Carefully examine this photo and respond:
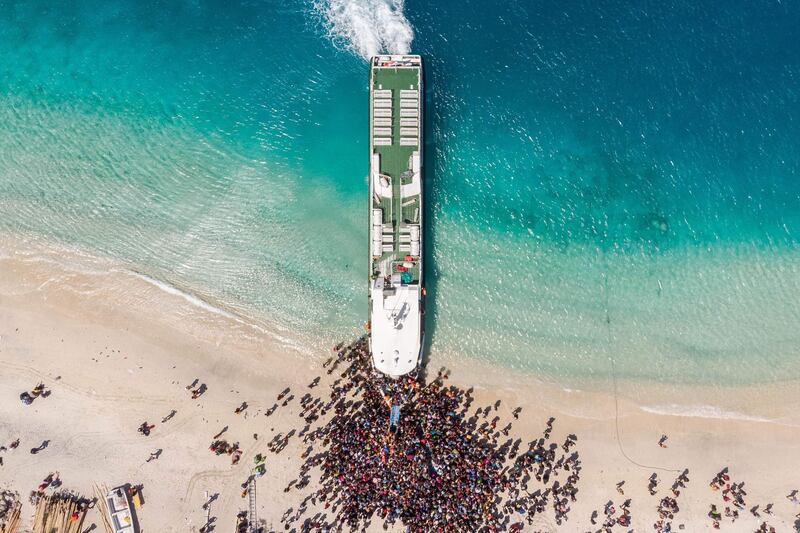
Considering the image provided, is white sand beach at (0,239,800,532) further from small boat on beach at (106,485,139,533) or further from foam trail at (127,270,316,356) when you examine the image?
small boat on beach at (106,485,139,533)

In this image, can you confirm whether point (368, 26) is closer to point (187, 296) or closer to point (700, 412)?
point (187, 296)

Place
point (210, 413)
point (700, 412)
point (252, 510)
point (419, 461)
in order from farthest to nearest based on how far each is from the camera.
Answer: point (700, 412), point (210, 413), point (252, 510), point (419, 461)

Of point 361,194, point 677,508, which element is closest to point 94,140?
point 361,194

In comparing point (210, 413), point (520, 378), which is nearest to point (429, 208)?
point (520, 378)

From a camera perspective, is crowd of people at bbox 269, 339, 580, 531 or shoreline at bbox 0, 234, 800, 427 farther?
shoreline at bbox 0, 234, 800, 427

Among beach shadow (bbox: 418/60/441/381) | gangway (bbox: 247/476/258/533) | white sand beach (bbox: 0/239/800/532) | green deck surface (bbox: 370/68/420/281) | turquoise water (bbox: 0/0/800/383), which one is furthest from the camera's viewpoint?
turquoise water (bbox: 0/0/800/383)

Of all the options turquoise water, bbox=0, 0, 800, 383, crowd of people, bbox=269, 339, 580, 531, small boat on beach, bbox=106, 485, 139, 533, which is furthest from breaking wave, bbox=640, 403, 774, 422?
small boat on beach, bbox=106, 485, 139, 533

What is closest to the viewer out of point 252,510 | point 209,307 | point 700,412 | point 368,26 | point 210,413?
point 252,510

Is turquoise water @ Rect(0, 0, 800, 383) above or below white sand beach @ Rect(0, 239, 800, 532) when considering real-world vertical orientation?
above
